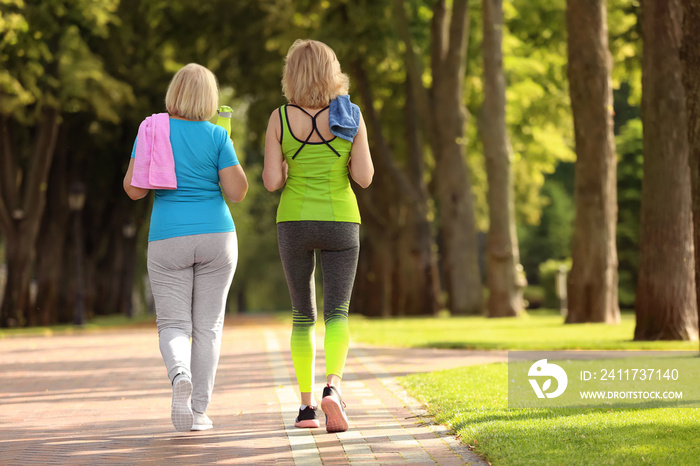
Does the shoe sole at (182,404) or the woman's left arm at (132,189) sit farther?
→ the woman's left arm at (132,189)

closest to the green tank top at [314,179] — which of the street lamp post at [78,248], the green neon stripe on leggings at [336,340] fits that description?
the green neon stripe on leggings at [336,340]

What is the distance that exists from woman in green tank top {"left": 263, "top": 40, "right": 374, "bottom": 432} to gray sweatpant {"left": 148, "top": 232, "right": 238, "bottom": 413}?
42 centimetres

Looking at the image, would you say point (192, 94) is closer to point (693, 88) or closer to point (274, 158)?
point (274, 158)

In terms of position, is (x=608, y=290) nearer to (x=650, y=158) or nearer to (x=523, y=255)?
(x=650, y=158)

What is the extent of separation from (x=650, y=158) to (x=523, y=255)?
130 ft

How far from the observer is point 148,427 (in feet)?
22.3

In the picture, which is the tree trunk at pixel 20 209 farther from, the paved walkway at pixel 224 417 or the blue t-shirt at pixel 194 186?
the blue t-shirt at pixel 194 186

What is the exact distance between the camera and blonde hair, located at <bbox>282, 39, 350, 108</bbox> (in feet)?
20.1

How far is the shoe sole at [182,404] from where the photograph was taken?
5859mm

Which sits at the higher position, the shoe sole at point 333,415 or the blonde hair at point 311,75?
the blonde hair at point 311,75

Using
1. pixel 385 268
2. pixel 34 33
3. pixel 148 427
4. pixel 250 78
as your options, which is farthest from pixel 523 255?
pixel 148 427

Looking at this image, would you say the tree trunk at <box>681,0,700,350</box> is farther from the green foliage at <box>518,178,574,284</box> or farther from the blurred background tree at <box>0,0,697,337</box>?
the green foliage at <box>518,178,574,284</box>

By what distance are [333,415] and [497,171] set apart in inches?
667

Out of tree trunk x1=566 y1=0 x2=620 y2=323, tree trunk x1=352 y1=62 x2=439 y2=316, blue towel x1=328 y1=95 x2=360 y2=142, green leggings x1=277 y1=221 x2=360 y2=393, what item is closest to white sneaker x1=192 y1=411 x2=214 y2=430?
green leggings x1=277 y1=221 x2=360 y2=393
